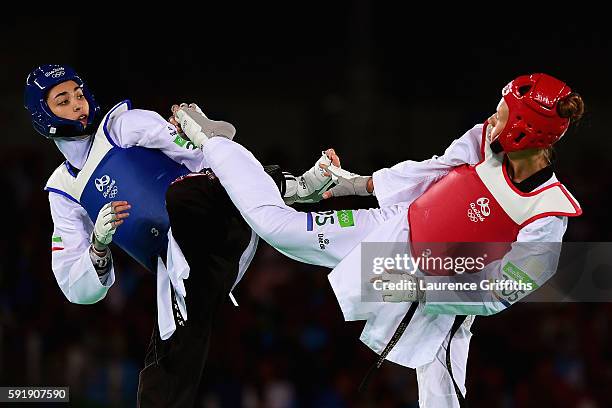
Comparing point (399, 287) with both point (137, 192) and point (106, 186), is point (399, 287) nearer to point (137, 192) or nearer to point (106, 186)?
point (137, 192)

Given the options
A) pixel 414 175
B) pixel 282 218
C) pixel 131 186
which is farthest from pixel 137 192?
pixel 414 175

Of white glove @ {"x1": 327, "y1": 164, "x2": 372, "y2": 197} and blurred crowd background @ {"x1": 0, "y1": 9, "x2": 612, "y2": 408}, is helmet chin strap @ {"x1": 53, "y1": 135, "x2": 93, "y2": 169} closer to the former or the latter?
white glove @ {"x1": 327, "y1": 164, "x2": 372, "y2": 197}

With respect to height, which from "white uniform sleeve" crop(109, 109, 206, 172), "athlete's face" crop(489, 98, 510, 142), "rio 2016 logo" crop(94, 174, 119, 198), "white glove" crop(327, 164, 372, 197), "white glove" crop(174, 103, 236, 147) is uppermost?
"athlete's face" crop(489, 98, 510, 142)

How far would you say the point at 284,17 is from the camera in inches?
427

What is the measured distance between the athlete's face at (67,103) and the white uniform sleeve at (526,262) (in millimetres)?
2053

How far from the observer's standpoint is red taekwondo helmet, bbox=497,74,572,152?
168 inches

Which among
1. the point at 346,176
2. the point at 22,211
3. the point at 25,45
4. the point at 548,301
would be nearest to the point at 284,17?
the point at 25,45

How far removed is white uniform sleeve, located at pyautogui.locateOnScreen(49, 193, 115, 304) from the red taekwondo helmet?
222 cm

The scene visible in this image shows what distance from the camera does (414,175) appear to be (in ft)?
15.7

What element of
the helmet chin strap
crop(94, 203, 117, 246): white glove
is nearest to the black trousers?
crop(94, 203, 117, 246): white glove

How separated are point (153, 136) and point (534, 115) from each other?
1.92m

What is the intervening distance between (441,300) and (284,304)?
4.24 metres

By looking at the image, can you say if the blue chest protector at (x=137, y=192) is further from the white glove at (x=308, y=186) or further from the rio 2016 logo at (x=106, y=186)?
the white glove at (x=308, y=186)

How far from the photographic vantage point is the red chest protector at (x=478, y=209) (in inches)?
171
